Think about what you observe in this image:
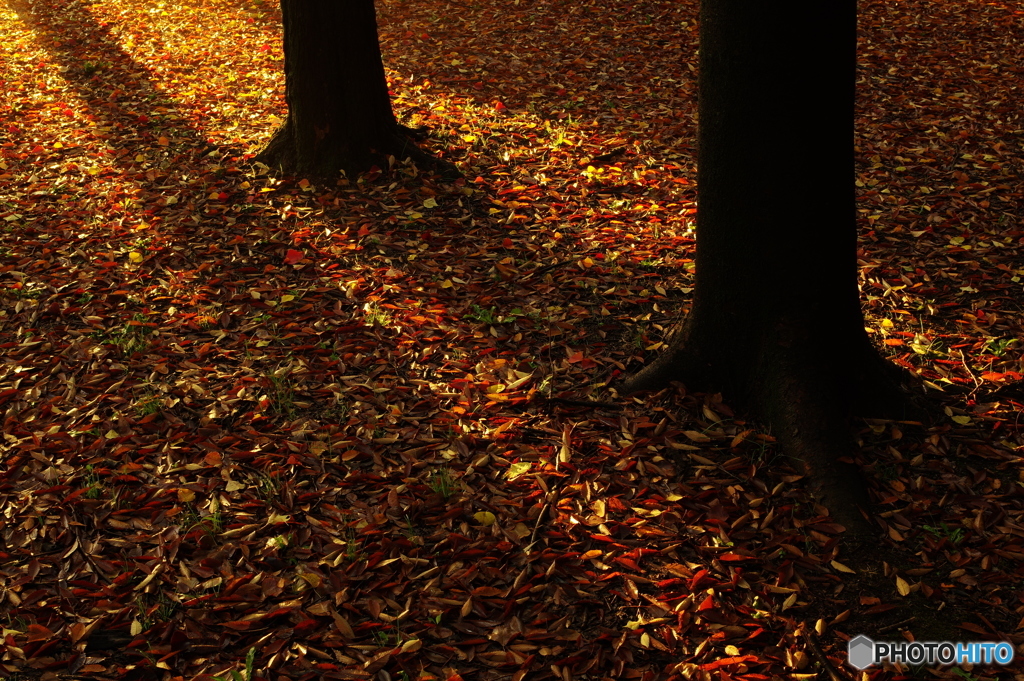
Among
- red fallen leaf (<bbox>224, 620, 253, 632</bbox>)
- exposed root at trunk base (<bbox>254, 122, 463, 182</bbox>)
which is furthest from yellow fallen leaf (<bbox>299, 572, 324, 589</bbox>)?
exposed root at trunk base (<bbox>254, 122, 463, 182</bbox>)

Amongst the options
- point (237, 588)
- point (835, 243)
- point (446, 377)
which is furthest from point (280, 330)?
point (835, 243)

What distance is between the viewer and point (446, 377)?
3.90m

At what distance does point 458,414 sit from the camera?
3.66m

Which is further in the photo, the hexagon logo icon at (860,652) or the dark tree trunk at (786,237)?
the dark tree trunk at (786,237)

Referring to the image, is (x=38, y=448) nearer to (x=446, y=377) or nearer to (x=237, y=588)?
(x=237, y=588)

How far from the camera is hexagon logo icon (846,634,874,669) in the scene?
102 inches

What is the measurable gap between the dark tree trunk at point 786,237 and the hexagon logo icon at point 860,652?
1.63 ft

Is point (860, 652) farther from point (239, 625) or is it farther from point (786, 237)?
point (239, 625)

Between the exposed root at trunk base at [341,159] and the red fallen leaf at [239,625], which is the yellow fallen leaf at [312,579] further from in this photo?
the exposed root at trunk base at [341,159]

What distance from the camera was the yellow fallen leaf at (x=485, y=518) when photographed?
3.11 meters

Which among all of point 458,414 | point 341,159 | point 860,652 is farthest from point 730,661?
point 341,159

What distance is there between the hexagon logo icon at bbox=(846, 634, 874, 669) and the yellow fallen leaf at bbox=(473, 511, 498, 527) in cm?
135

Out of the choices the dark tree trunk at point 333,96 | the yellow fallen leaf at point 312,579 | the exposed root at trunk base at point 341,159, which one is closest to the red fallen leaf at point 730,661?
the yellow fallen leaf at point 312,579

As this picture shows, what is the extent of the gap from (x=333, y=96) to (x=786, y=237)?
3564 mm
